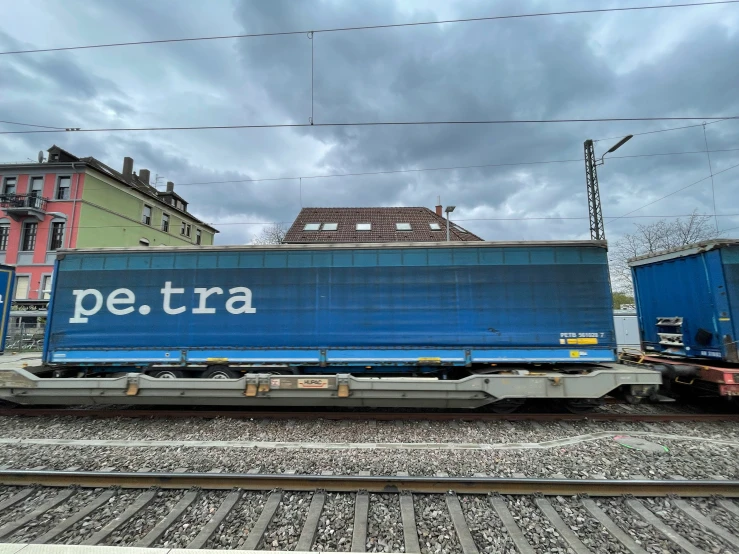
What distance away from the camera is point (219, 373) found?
6.44 meters

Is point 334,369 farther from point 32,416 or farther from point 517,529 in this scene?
point 32,416

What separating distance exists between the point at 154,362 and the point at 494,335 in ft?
21.7

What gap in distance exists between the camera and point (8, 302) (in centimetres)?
754

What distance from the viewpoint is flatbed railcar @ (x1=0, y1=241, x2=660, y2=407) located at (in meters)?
6.25

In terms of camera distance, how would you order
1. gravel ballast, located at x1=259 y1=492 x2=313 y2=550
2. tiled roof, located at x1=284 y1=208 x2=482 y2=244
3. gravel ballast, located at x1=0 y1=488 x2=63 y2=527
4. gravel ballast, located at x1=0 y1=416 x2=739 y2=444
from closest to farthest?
gravel ballast, located at x1=259 y1=492 x2=313 y2=550 → gravel ballast, located at x1=0 y1=488 x2=63 y2=527 → gravel ballast, located at x1=0 y1=416 x2=739 y2=444 → tiled roof, located at x1=284 y1=208 x2=482 y2=244

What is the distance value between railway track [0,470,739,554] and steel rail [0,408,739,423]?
225 cm

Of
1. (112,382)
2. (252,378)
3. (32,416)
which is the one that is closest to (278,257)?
(252,378)

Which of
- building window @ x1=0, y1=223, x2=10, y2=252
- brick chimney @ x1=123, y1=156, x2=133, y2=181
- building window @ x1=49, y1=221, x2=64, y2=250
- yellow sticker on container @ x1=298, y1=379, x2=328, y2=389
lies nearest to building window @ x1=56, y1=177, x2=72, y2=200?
building window @ x1=49, y1=221, x2=64, y2=250

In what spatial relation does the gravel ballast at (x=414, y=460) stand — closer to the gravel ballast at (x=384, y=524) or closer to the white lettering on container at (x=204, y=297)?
the gravel ballast at (x=384, y=524)

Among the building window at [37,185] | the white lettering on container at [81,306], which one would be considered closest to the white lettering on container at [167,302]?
the white lettering on container at [81,306]

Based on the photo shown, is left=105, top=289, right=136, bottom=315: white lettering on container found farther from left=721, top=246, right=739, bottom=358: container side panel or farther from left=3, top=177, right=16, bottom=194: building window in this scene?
left=3, top=177, right=16, bottom=194: building window

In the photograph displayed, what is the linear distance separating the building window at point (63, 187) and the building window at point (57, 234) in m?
2.02

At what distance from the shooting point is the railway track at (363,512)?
2955mm

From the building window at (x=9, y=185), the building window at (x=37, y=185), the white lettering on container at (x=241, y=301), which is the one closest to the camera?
the white lettering on container at (x=241, y=301)
